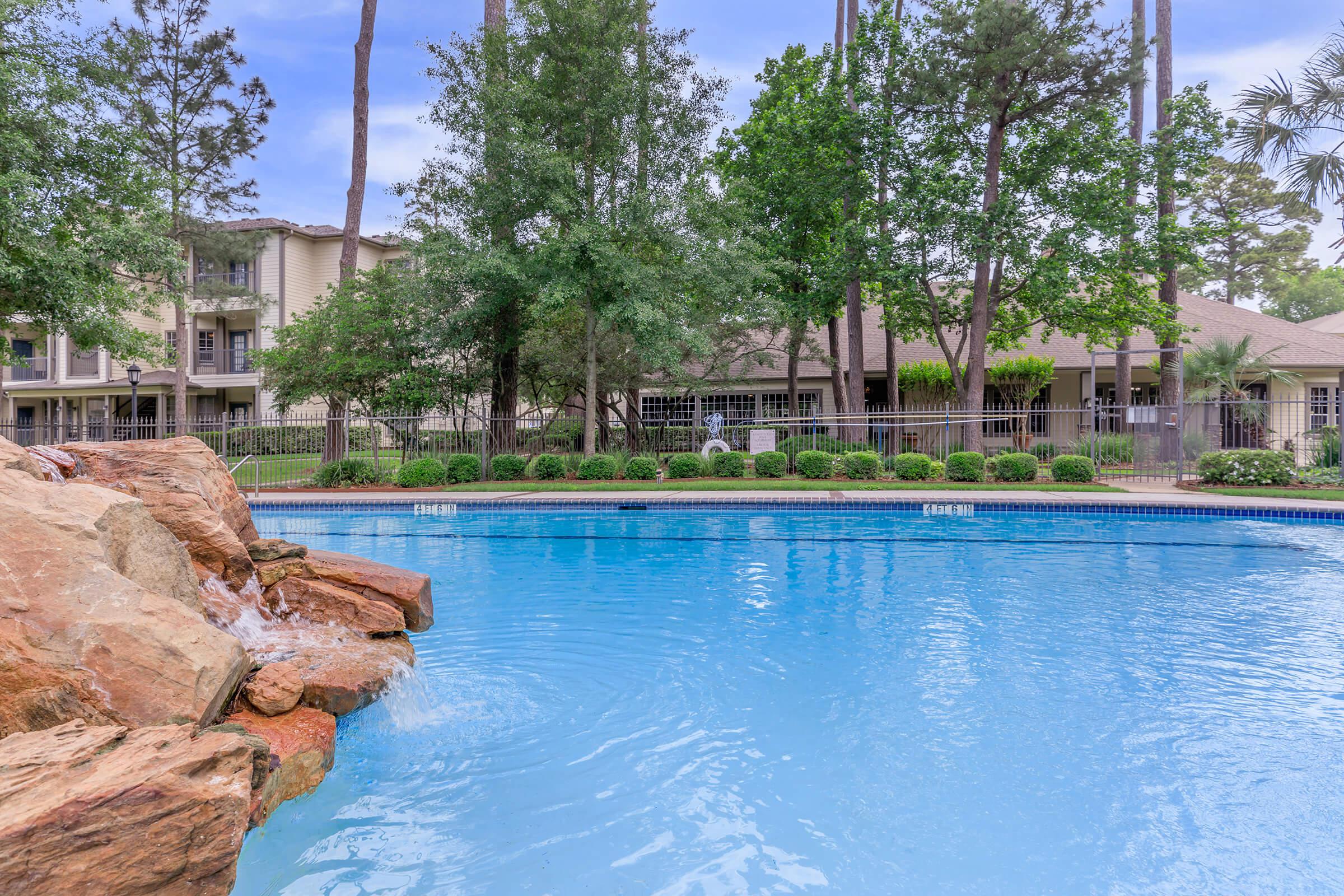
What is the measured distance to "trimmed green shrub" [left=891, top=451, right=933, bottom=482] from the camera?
1562 centimetres

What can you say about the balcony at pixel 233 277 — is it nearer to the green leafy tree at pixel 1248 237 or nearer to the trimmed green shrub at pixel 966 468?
the trimmed green shrub at pixel 966 468

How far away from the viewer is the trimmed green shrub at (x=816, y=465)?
1614cm

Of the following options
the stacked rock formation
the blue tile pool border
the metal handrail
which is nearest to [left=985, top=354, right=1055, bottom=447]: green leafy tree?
the blue tile pool border

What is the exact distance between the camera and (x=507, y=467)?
16.6 metres

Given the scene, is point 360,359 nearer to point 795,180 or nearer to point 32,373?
point 795,180

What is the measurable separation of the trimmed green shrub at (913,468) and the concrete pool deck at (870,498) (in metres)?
1.43

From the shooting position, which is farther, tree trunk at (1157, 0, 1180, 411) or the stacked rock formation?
tree trunk at (1157, 0, 1180, 411)

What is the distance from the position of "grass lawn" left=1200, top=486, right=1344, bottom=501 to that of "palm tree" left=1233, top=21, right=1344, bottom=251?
6.32 metres

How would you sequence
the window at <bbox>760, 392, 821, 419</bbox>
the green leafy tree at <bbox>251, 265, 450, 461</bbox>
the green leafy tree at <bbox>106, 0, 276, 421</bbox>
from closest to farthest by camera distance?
the green leafy tree at <bbox>251, 265, 450, 461</bbox>
the green leafy tree at <bbox>106, 0, 276, 421</bbox>
the window at <bbox>760, 392, 821, 419</bbox>

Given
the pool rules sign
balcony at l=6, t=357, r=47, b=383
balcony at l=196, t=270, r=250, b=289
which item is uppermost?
balcony at l=196, t=270, r=250, b=289

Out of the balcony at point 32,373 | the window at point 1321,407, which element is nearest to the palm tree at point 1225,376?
the window at point 1321,407

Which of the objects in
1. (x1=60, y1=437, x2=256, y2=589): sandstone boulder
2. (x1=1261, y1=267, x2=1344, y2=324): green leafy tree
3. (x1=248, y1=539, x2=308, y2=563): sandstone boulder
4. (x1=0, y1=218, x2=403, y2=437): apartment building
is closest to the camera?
(x1=60, y1=437, x2=256, y2=589): sandstone boulder

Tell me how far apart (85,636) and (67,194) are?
15.5m

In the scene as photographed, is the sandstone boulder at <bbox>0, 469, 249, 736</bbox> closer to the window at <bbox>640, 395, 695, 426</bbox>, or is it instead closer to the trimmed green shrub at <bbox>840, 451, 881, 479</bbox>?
the trimmed green shrub at <bbox>840, 451, 881, 479</bbox>
